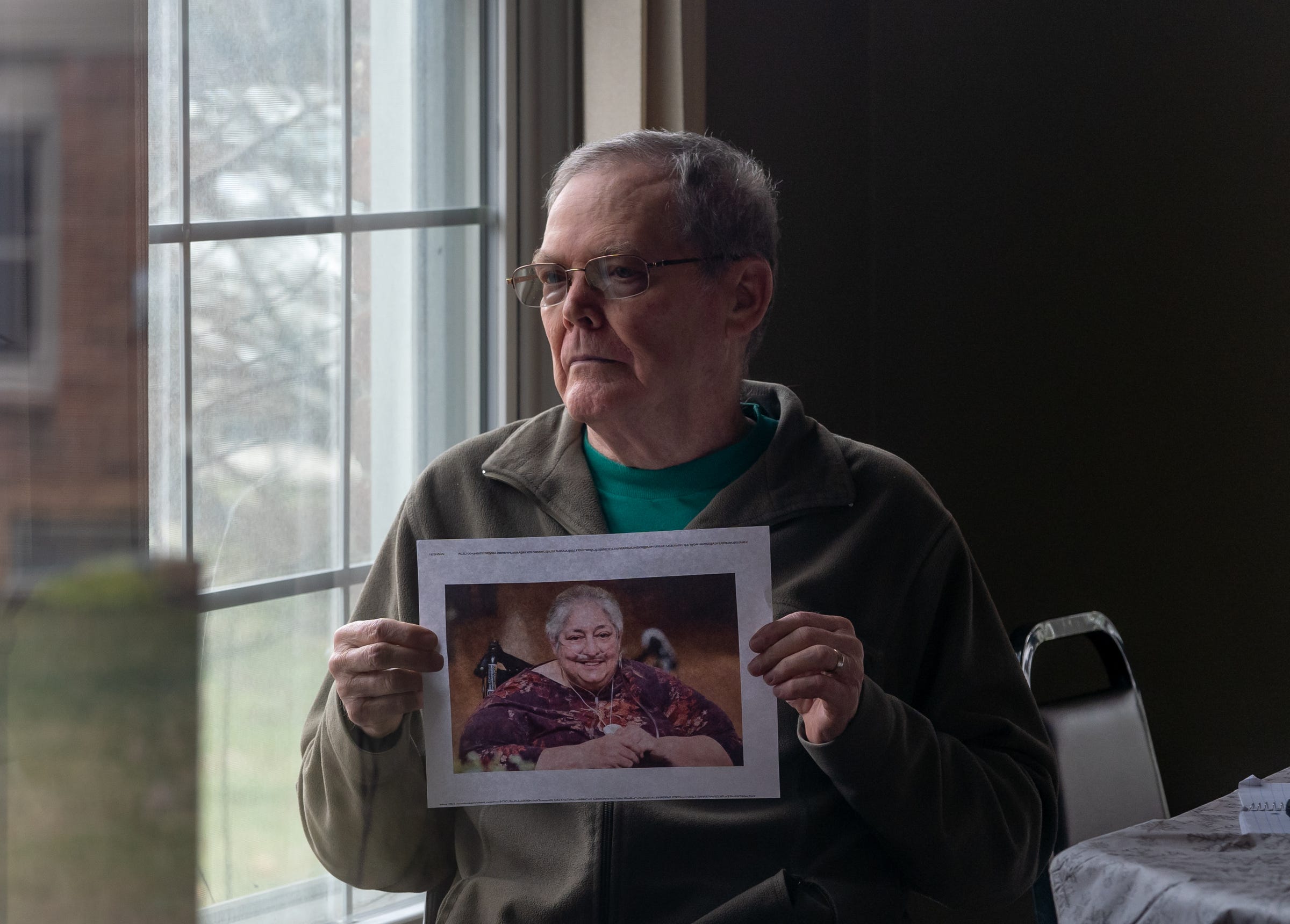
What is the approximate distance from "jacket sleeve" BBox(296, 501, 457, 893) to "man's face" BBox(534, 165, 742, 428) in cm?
27

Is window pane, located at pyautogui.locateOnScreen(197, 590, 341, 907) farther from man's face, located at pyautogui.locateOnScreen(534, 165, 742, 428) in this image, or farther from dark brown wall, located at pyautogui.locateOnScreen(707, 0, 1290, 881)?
dark brown wall, located at pyautogui.locateOnScreen(707, 0, 1290, 881)

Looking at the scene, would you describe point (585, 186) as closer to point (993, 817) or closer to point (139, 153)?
point (139, 153)

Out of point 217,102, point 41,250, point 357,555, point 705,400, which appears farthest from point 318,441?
point 41,250

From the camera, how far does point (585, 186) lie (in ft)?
4.40

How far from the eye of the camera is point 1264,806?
136cm

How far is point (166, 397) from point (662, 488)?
0.60 meters

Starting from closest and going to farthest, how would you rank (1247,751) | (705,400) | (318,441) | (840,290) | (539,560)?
1. (539,560)
2. (705,400)
3. (318,441)
4. (840,290)
5. (1247,751)

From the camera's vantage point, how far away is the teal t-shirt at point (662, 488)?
137 cm

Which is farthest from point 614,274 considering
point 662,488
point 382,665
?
point 382,665

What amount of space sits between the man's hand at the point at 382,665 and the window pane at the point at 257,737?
374 millimetres

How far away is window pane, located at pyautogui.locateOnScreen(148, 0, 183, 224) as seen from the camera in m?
1.38

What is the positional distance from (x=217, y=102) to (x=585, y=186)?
0.48 m

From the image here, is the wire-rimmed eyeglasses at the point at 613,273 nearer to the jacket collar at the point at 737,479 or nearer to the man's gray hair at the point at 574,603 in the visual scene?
the jacket collar at the point at 737,479

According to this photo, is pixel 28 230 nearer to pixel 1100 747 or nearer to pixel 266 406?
pixel 266 406
